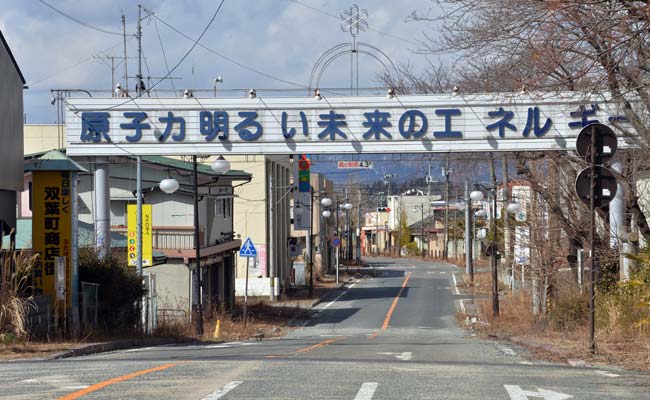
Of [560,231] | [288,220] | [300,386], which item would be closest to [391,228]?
[288,220]

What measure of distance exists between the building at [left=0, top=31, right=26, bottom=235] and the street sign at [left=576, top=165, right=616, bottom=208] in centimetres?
1514

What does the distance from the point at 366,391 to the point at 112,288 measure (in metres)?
16.4

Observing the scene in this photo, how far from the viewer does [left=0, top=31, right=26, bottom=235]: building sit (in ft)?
76.7

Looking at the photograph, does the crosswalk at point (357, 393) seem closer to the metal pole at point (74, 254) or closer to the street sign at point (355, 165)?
the metal pole at point (74, 254)

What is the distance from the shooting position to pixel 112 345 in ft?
63.2

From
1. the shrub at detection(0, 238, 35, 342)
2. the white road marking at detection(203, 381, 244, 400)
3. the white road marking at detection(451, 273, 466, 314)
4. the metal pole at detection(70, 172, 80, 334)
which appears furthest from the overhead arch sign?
the white road marking at detection(451, 273, 466, 314)

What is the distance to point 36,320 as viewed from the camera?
19.1 m

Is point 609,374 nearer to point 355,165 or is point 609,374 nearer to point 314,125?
point 314,125

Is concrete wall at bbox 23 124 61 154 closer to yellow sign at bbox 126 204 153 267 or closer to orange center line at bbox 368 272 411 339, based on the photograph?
orange center line at bbox 368 272 411 339

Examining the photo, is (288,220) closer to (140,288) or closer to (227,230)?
(227,230)

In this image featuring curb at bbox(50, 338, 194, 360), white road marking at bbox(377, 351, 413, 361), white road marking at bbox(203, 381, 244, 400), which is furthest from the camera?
curb at bbox(50, 338, 194, 360)

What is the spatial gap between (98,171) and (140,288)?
12.8 ft

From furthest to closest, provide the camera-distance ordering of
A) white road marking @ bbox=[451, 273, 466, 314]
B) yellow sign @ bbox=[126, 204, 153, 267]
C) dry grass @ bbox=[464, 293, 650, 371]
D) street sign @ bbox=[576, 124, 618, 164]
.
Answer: white road marking @ bbox=[451, 273, 466, 314], yellow sign @ bbox=[126, 204, 153, 267], street sign @ bbox=[576, 124, 618, 164], dry grass @ bbox=[464, 293, 650, 371]

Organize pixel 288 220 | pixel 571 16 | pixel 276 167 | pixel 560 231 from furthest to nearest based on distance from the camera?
pixel 288 220, pixel 276 167, pixel 560 231, pixel 571 16
